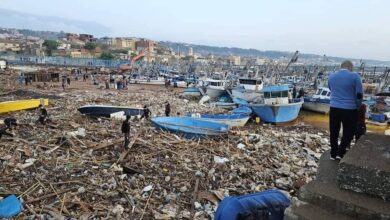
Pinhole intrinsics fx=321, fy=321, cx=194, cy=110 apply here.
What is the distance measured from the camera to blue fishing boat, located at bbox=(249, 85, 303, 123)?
827 inches

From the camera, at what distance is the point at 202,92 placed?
109ft

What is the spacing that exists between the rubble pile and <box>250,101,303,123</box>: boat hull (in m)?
7.27

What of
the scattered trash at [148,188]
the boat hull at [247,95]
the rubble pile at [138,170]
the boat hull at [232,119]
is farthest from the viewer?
the boat hull at [247,95]

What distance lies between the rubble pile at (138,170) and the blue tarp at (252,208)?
8.13ft

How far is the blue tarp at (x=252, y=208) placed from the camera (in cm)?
429

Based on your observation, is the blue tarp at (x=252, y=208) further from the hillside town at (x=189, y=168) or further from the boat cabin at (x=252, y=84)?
the boat cabin at (x=252, y=84)

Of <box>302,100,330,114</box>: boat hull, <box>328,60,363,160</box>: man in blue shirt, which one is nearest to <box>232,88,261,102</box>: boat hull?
<box>302,100,330,114</box>: boat hull

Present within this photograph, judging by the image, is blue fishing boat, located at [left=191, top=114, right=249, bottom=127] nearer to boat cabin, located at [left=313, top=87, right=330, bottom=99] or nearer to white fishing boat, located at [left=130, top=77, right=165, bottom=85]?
boat cabin, located at [left=313, top=87, right=330, bottom=99]

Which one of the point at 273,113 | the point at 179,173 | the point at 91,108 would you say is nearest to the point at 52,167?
the point at 179,173

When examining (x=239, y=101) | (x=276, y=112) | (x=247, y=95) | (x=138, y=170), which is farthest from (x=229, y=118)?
(x=247, y=95)

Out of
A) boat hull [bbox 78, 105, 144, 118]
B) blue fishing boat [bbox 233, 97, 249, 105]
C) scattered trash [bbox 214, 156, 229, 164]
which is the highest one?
boat hull [bbox 78, 105, 144, 118]

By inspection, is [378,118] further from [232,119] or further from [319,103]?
[232,119]

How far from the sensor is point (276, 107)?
20719mm

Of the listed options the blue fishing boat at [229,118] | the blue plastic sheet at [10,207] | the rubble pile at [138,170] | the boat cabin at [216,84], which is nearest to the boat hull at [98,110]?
the rubble pile at [138,170]
